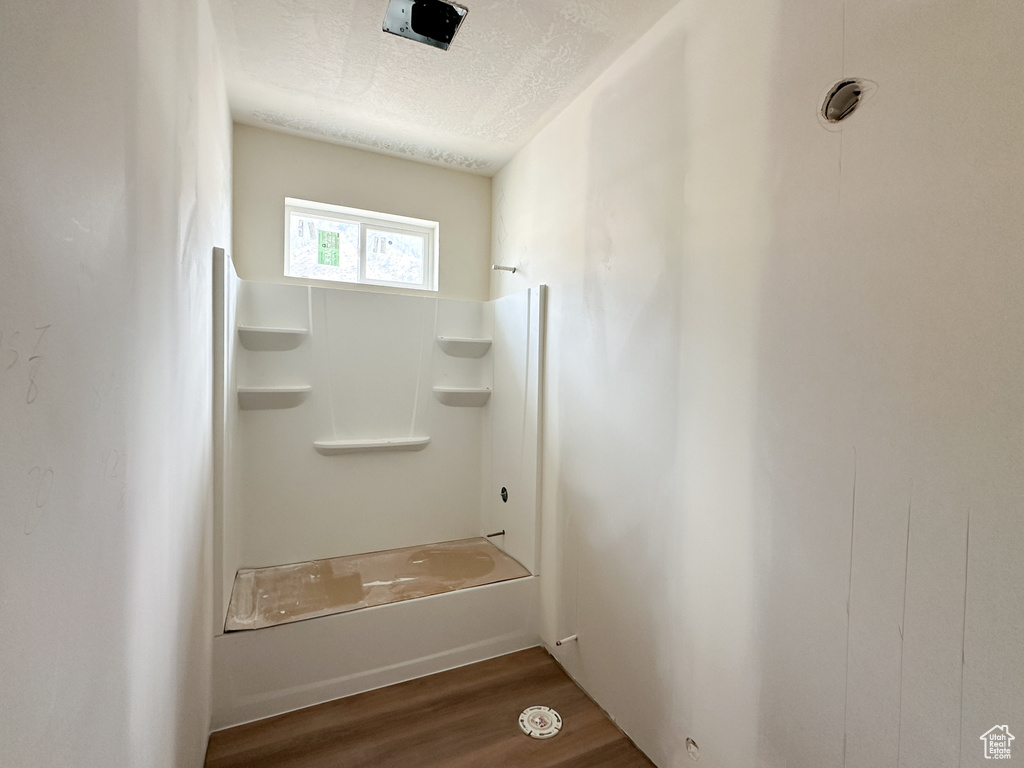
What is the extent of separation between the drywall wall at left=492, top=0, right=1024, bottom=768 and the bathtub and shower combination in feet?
2.25

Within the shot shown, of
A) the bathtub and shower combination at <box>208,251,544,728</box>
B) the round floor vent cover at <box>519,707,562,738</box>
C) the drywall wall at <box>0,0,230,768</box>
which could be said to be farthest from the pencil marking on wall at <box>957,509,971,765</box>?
the bathtub and shower combination at <box>208,251,544,728</box>

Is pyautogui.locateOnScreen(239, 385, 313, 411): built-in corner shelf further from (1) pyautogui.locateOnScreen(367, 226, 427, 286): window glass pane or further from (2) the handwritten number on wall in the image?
(2) the handwritten number on wall

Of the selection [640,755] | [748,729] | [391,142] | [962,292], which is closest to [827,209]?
[962,292]

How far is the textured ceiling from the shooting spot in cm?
158

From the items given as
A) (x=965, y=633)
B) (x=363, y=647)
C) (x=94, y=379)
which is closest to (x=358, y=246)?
(x=363, y=647)

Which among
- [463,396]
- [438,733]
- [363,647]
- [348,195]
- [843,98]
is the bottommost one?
[438,733]

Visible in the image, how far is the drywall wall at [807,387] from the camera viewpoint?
0.85 meters

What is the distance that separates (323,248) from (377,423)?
106cm

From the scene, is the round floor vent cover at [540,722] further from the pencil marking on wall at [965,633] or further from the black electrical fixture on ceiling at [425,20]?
the black electrical fixture on ceiling at [425,20]

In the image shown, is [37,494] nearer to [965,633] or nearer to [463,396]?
[965,633]

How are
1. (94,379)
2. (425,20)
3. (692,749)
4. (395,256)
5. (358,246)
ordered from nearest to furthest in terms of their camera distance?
(94,379) < (692,749) < (425,20) < (358,246) < (395,256)

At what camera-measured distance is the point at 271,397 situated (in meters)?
2.42
